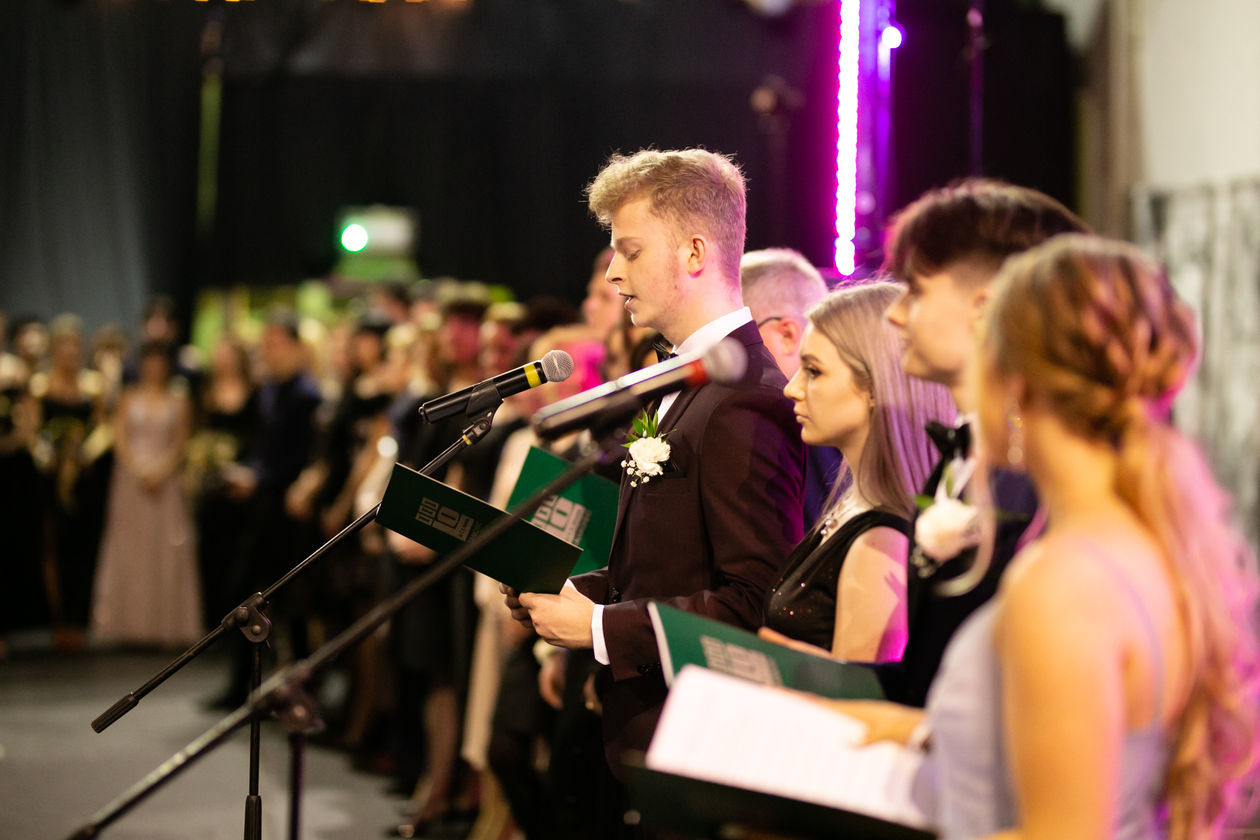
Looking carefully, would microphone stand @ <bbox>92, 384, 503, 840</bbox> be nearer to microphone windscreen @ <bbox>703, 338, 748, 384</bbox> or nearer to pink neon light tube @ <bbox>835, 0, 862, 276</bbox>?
→ microphone windscreen @ <bbox>703, 338, 748, 384</bbox>

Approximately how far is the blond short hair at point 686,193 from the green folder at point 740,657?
0.90 metres

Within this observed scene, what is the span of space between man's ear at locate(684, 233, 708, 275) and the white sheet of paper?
1038 mm

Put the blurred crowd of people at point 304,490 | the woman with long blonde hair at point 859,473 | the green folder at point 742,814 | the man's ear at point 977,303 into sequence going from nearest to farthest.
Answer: the green folder at point 742,814
the man's ear at point 977,303
the woman with long blonde hair at point 859,473
the blurred crowd of people at point 304,490

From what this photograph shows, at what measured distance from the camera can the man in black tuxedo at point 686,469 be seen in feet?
6.86

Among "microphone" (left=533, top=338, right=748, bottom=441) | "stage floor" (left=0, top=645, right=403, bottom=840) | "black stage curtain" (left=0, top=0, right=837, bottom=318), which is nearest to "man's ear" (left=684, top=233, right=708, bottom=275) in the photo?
"microphone" (left=533, top=338, right=748, bottom=441)

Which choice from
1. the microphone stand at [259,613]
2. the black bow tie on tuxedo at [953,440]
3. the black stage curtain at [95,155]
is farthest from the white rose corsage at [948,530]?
the black stage curtain at [95,155]

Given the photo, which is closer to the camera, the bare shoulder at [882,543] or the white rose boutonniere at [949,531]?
the white rose boutonniere at [949,531]

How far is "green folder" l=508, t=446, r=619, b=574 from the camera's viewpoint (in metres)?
2.41

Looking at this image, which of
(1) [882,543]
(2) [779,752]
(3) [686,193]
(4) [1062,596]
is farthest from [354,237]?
(4) [1062,596]

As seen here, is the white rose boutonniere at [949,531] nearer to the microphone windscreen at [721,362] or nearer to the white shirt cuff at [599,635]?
the microphone windscreen at [721,362]

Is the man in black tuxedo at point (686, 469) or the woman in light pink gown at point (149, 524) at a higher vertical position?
the man in black tuxedo at point (686, 469)

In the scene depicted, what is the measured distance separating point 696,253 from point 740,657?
3.04 ft

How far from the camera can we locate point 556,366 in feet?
6.78

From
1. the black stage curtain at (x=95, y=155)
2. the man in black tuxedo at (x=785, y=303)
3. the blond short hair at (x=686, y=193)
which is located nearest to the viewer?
the blond short hair at (x=686, y=193)
